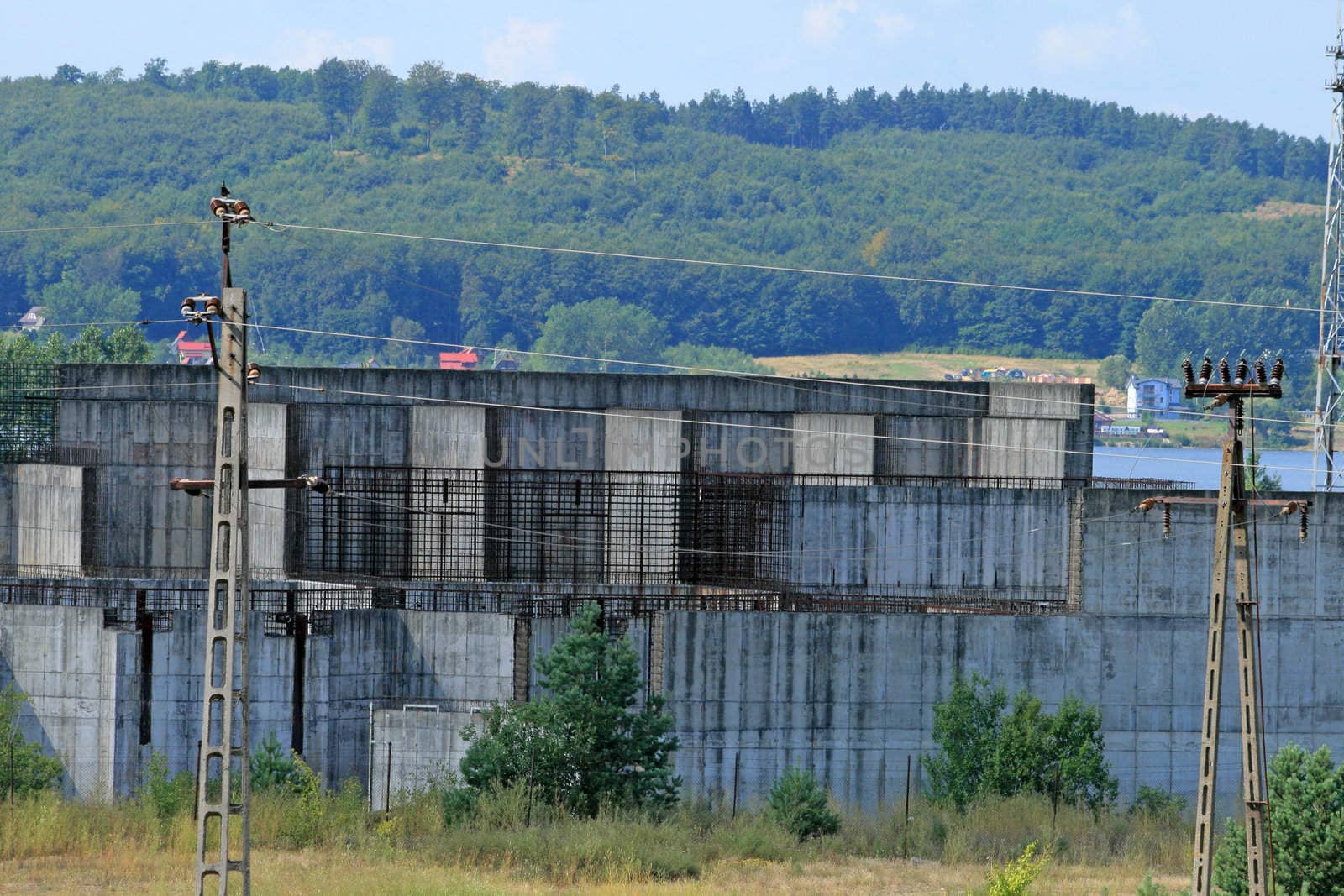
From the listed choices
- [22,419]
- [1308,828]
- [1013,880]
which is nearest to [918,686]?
[1308,828]

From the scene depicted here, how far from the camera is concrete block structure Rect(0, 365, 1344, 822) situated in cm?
2953

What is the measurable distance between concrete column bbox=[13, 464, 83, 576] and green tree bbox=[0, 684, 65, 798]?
11.2 m

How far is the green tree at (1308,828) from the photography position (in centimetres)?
2102

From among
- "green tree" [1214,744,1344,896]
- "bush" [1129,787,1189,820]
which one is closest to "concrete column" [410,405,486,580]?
"bush" [1129,787,1189,820]

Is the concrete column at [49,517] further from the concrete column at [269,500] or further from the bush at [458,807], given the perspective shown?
the bush at [458,807]

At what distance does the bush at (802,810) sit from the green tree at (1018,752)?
3.29 m

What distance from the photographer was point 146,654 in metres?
28.9

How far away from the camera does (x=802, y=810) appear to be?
2600 centimetres

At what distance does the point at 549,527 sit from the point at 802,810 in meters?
13.0

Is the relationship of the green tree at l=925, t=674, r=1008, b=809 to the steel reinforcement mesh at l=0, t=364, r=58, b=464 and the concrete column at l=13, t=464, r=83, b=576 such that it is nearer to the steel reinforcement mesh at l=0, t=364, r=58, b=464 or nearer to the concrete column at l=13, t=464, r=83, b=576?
the concrete column at l=13, t=464, r=83, b=576

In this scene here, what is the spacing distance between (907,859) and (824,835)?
1.51 m

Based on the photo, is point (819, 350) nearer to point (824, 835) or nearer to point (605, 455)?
point (605, 455)

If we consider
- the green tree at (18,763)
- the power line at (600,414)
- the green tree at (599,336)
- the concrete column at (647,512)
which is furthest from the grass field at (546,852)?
the green tree at (599,336)

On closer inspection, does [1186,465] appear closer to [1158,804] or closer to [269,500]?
[269,500]
